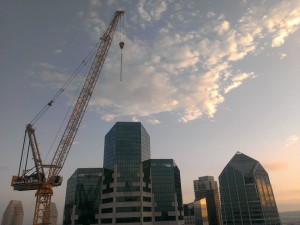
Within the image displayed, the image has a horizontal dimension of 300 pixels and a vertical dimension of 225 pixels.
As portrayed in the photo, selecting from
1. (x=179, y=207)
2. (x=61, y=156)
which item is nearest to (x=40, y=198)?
(x=61, y=156)

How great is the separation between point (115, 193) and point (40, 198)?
46.1 meters

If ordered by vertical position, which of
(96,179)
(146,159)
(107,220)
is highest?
(146,159)

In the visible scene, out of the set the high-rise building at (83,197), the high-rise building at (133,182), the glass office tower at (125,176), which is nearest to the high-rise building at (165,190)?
the high-rise building at (133,182)

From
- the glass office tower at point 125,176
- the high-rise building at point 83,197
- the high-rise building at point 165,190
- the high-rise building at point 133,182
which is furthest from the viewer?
the high-rise building at point 83,197

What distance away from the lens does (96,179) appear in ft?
503

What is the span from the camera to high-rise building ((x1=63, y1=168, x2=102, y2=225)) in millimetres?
144000

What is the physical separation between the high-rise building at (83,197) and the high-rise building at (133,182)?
524cm

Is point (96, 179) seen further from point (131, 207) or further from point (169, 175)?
point (169, 175)

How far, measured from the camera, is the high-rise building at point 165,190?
472 ft

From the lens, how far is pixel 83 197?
15000 cm

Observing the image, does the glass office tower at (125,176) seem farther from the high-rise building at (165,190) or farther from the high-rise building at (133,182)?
the high-rise building at (165,190)

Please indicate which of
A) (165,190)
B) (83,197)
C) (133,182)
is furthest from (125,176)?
(83,197)

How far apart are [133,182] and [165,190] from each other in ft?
67.9

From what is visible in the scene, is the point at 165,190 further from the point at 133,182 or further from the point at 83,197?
the point at 83,197
